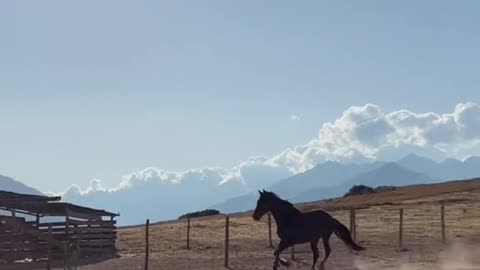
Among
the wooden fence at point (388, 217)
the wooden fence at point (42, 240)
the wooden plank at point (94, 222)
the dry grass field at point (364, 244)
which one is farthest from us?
the wooden plank at point (94, 222)

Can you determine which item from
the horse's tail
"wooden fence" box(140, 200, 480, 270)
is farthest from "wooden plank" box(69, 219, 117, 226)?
the horse's tail

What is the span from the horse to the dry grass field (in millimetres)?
3035

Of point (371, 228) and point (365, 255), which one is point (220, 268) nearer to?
point (365, 255)

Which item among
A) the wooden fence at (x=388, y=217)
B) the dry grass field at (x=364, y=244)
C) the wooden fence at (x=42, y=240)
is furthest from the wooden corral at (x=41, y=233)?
the wooden fence at (x=388, y=217)

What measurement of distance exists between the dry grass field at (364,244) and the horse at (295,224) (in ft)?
9.96

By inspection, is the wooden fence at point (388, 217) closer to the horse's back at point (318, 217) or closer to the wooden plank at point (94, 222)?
the wooden plank at point (94, 222)

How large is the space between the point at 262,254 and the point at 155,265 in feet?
20.0

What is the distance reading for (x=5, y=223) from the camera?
147ft

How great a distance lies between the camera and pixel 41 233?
44062 millimetres

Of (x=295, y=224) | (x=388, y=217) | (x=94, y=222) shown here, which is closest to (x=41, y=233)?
(x=94, y=222)

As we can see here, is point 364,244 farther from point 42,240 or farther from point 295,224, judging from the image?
point 295,224

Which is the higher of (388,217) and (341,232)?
(388,217)

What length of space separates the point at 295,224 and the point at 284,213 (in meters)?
0.45

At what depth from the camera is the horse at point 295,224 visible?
23953 mm
